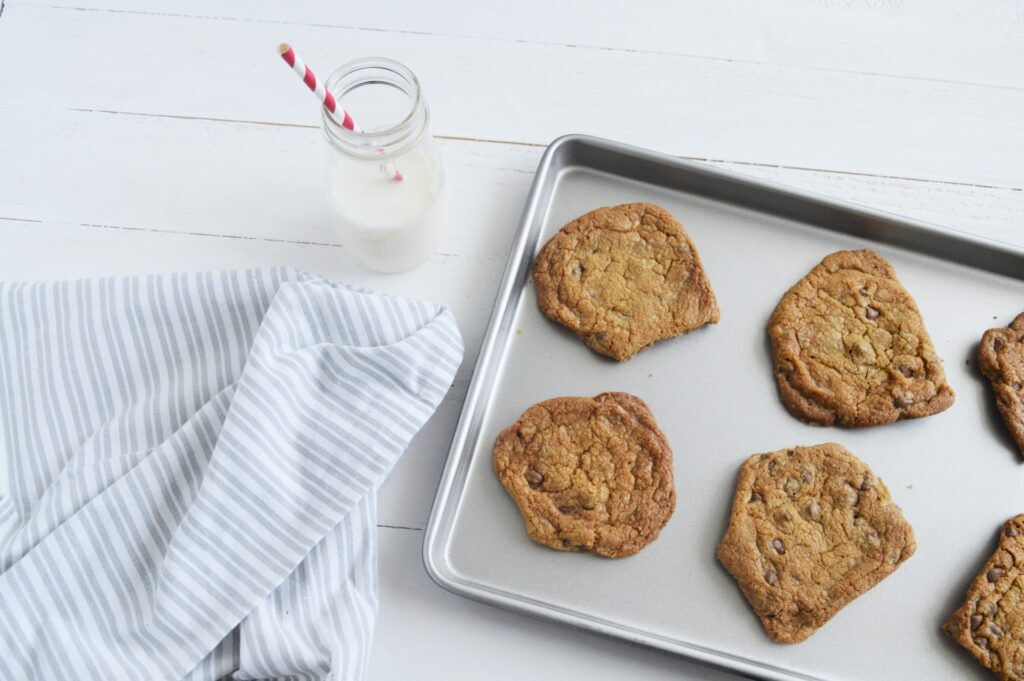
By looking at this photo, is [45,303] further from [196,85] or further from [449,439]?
[449,439]

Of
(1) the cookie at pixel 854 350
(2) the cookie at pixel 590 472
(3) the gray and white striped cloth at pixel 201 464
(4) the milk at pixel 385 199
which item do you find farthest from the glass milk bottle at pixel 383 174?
(1) the cookie at pixel 854 350

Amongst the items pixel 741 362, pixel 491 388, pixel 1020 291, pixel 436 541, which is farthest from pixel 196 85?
pixel 1020 291

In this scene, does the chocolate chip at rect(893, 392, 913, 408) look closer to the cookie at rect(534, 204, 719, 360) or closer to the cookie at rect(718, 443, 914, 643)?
the cookie at rect(718, 443, 914, 643)

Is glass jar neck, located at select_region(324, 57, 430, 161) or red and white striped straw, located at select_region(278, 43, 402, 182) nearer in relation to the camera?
red and white striped straw, located at select_region(278, 43, 402, 182)

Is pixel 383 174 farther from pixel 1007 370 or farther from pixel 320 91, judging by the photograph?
pixel 1007 370

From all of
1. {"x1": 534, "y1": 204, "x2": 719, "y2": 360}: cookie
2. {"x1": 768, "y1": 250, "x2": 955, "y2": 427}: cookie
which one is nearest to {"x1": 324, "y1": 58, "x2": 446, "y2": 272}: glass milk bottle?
{"x1": 534, "y1": 204, "x2": 719, "y2": 360}: cookie
